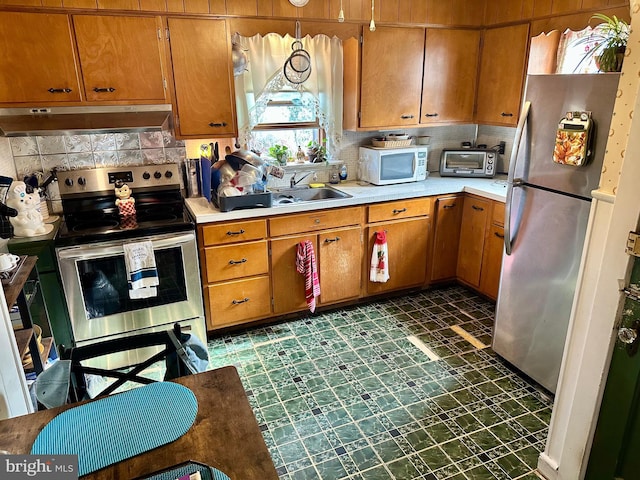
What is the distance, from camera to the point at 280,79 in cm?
333

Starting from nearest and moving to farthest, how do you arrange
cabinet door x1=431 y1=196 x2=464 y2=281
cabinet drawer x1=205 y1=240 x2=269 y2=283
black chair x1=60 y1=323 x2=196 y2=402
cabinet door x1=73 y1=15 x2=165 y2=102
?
black chair x1=60 y1=323 x2=196 y2=402, cabinet door x1=73 y1=15 x2=165 y2=102, cabinet drawer x1=205 y1=240 x2=269 y2=283, cabinet door x1=431 y1=196 x2=464 y2=281

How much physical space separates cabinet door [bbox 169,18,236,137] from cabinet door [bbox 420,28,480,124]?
1.58 m

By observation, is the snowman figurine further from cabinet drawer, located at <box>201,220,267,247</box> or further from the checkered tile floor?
the checkered tile floor

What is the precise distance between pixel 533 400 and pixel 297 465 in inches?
54.0

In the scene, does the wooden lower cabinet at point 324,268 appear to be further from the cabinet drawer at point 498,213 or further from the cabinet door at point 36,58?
the cabinet door at point 36,58

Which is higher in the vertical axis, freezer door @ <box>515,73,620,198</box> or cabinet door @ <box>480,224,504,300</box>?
freezer door @ <box>515,73,620,198</box>

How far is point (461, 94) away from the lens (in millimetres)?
3746

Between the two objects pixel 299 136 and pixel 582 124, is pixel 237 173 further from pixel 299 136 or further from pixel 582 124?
pixel 582 124

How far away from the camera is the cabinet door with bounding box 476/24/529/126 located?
11.0 ft

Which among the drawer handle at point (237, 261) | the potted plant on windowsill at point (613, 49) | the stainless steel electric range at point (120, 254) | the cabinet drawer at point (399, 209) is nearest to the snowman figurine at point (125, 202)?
the stainless steel electric range at point (120, 254)

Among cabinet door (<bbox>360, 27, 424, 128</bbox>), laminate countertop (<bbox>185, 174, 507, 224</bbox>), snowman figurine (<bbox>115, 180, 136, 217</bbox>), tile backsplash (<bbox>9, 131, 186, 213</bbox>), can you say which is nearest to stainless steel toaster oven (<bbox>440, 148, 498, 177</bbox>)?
laminate countertop (<bbox>185, 174, 507, 224</bbox>)

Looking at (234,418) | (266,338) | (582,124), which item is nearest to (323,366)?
(266,338)

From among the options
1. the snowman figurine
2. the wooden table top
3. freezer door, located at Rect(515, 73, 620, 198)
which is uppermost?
freezer door, located at Rect(515, 73, 620, 198)

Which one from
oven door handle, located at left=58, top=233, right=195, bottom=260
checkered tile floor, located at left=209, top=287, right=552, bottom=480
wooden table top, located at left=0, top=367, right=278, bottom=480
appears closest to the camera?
wooden table top, located at left=0, top=367, right=278, bottom=480
